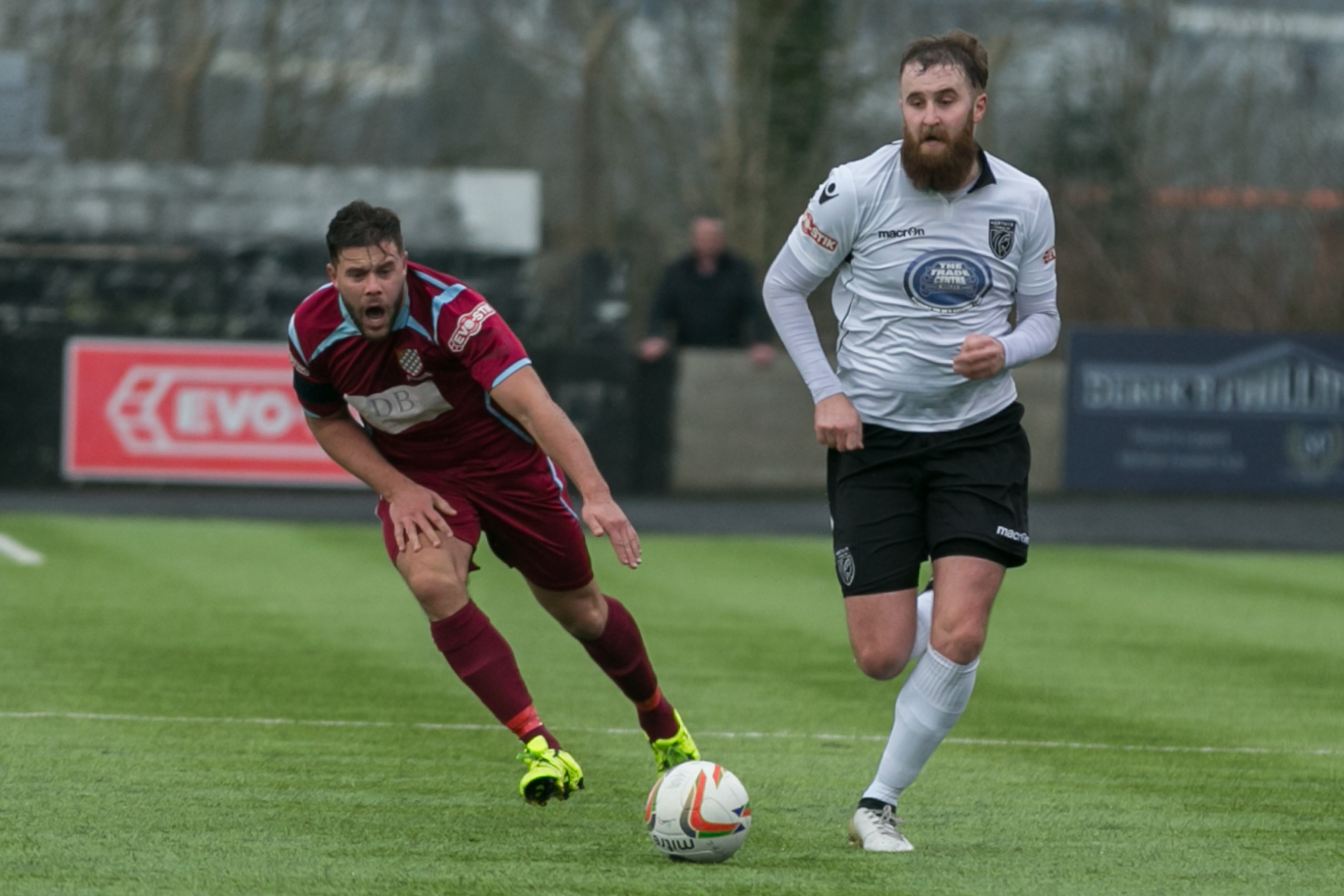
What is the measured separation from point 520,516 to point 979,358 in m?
1.55

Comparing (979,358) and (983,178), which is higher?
(983,178)

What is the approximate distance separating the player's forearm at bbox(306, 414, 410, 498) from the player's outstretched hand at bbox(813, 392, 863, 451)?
1.31 meters

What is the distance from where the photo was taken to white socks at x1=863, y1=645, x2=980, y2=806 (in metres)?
5.53

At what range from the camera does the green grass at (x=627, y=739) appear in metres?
5.17

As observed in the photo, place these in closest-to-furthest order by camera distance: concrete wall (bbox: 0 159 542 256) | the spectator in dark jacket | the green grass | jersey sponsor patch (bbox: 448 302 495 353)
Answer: the green grass, jersey sponsor patch (bbox: 448 302 495 353), the spectator in dark jacket, concrete wall (bbox: 0 159 542 256)

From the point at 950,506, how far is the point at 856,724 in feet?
7.93

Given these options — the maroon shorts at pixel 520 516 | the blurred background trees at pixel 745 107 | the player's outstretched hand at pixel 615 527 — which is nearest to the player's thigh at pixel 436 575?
the maroon shorts at pixel 520 516

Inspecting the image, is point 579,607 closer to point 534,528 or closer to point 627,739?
point 534,528

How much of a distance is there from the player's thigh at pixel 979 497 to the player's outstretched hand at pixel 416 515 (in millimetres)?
1411

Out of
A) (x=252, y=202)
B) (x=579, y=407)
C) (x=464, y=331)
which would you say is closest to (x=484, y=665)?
(x=464, y=331)

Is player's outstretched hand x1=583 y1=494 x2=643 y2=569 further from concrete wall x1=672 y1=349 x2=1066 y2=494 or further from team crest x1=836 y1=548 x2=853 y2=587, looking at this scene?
concrete wall x1=672 y1=349 x2=1066 y2=494

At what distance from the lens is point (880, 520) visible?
5.67 meters

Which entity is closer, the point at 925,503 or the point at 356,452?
the point at 925,503

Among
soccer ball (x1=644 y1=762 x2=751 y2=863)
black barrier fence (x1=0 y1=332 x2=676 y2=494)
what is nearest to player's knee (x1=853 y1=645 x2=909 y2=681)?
soccer ball (x1=644 y1=762 x2=751 y2=863)
